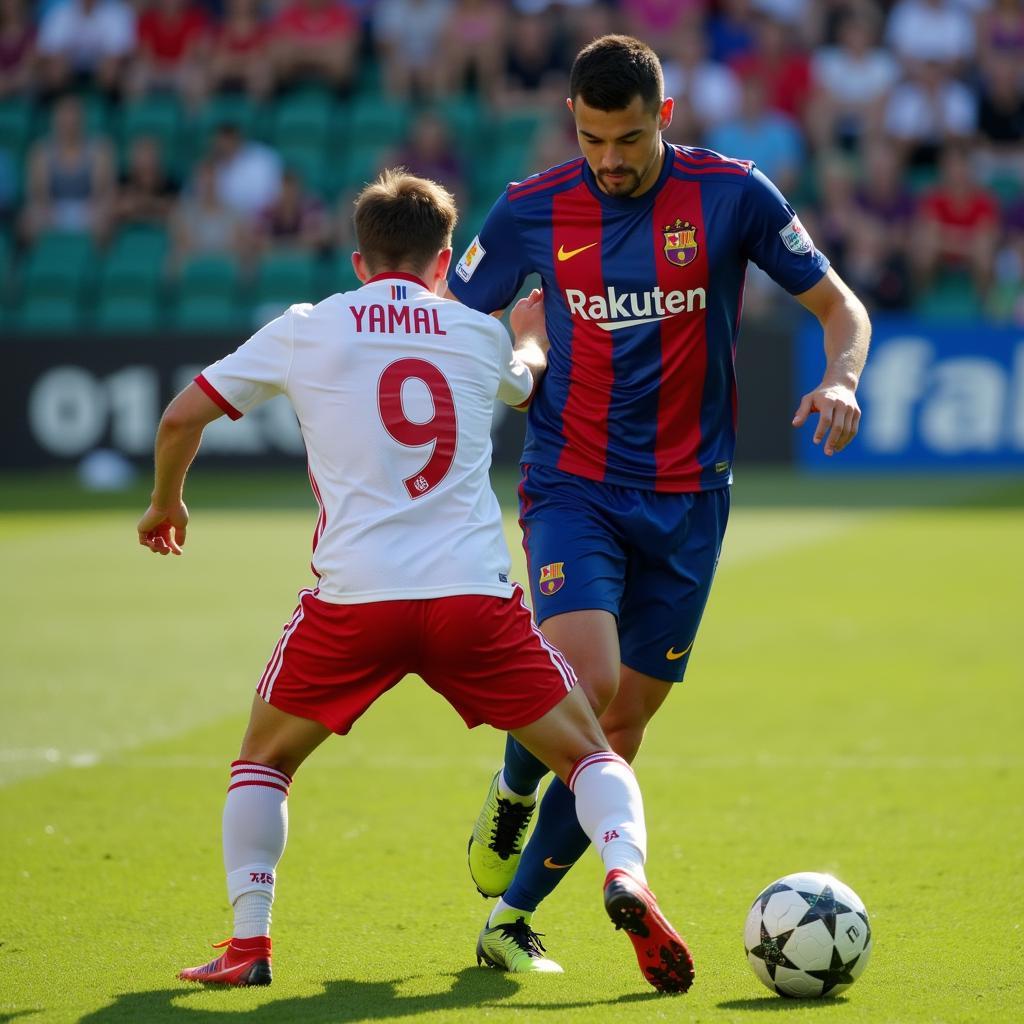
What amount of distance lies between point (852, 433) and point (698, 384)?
690 millimetres

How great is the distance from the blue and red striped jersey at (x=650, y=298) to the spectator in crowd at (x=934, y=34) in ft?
53.5

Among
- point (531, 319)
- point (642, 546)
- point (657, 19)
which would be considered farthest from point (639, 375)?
point (657, 19)

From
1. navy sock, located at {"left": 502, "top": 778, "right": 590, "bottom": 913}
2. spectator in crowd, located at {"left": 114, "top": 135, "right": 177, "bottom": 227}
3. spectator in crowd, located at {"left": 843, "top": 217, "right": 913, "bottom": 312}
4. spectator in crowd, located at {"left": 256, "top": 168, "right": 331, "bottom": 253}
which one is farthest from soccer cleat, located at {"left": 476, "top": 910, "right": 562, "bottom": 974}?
spectator in crowd, located at {"left": 114, "top": 135, "right": 177, "bottom": 227}

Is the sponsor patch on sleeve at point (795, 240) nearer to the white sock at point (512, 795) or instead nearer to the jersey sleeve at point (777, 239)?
the jersey sleeve at point (777, 239)

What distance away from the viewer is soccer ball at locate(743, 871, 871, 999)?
13.1ft

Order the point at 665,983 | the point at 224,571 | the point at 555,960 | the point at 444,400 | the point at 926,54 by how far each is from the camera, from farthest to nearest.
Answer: the point at 926,54, the point at 224,571, the point at 555,960, the point at 444,400, the point at 665,983

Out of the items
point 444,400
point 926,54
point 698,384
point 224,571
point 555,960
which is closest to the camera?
point 444,400

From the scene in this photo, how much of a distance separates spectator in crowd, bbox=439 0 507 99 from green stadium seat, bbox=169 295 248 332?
3885 mm

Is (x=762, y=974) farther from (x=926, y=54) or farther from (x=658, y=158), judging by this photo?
(x=926, y=54)

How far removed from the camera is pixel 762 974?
13.3ft

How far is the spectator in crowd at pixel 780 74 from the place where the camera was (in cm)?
1981

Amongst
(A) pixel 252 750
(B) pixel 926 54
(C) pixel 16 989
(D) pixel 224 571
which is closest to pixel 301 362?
(A) pixel 252 750

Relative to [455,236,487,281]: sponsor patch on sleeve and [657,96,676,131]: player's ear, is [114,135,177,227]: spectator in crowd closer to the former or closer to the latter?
[455,236,487,281]: sponsor patch on sleeve

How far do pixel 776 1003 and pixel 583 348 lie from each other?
5.97 feet
